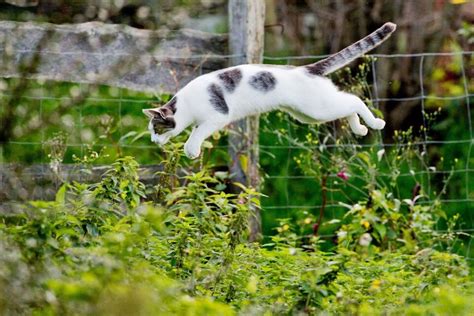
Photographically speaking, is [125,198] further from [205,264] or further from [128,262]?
[128,262]

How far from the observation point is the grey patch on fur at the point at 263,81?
12.2 feet

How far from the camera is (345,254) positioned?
363 centimetres

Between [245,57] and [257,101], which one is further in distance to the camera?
[245,57]

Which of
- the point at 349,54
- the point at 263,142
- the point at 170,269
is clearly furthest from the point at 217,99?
the point at 263,142

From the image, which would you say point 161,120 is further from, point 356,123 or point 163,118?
point 356,123

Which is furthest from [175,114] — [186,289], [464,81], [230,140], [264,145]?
[464,81]

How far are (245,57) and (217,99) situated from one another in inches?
84.9

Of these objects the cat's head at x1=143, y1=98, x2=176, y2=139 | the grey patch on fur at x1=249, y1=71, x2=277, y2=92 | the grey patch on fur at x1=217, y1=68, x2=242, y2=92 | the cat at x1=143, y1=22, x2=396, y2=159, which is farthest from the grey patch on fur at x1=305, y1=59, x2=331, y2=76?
the cat's head at x1=143, y1=98, x2=176, y2=139

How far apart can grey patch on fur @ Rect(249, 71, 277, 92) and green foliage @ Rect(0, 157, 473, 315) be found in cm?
42

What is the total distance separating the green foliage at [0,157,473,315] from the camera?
2.82 metres

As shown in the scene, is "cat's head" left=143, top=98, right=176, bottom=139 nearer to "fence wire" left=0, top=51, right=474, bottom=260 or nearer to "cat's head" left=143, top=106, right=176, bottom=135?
"cat's head" left=143, top=106, right=176, bottom=135

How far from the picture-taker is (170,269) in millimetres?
3848

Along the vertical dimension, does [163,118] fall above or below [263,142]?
above

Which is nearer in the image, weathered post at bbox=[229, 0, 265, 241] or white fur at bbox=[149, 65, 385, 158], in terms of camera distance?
white fur at bbox=[149, 65, 385, 158]
